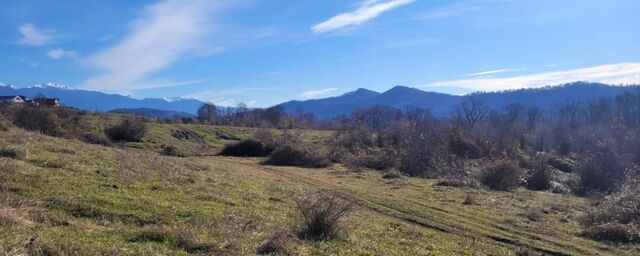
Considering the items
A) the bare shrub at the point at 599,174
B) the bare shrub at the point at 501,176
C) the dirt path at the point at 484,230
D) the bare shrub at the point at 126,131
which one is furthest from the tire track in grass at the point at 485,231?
the bare shrub at the point at 126,131

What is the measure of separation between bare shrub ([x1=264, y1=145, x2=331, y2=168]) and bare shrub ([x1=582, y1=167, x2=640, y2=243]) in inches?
1097

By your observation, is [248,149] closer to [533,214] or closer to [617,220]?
[533,214]

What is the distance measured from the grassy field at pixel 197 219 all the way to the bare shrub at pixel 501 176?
13.9 metres

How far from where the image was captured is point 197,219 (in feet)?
38.5

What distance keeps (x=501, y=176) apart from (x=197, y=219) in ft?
110

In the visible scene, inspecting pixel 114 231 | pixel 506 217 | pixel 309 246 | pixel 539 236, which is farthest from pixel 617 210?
pixel 114 231

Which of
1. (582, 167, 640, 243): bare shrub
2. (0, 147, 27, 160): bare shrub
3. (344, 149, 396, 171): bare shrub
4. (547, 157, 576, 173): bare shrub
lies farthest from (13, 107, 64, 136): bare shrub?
(547, 157, 576, 173): bare shrub

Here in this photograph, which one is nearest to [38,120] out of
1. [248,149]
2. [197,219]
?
[248,149]

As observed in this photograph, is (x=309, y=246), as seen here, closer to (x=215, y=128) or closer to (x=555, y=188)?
(x=555, y=188)

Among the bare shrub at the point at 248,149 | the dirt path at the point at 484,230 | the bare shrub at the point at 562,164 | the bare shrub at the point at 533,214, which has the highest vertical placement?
the bare shrub at the point at 248,149

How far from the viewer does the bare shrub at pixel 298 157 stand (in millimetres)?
50156

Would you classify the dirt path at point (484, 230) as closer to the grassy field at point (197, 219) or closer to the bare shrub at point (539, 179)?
the grassy field at point (197, 219)

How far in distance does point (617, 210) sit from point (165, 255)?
2233cm

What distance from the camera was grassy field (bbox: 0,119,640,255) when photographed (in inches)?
359
